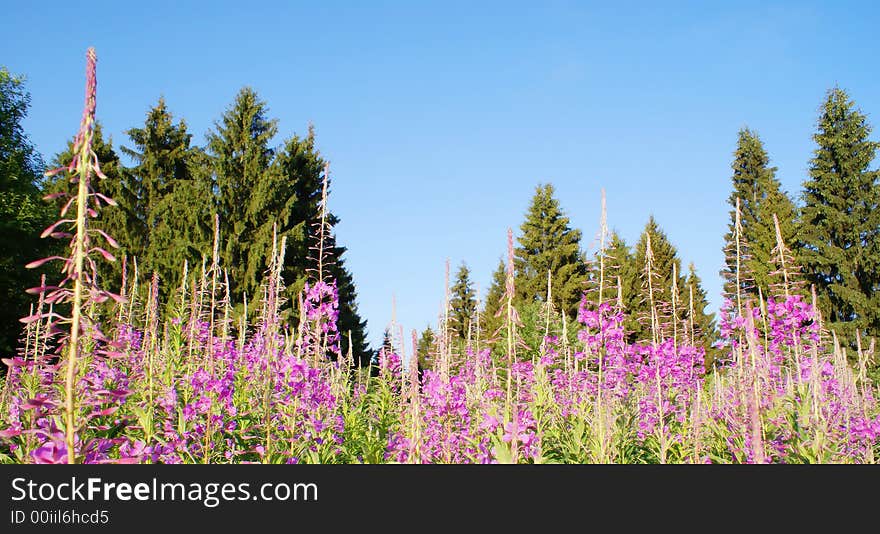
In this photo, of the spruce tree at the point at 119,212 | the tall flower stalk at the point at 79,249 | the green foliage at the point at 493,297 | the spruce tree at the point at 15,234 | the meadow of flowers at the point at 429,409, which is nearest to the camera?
the tall flower stalk at the point at 79,249

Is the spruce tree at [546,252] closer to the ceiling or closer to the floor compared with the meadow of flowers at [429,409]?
closer to the ceiling

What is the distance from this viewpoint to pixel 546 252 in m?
33.9

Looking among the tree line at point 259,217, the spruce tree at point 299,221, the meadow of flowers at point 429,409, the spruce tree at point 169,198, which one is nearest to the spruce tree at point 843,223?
the tree line at point 259,217

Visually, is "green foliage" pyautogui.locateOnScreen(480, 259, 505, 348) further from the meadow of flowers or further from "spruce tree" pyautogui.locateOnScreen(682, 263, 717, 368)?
the meadow of flowers

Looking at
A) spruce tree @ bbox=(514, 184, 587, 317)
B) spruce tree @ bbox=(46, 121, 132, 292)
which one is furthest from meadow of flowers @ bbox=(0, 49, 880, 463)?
spruce tree @ bbox=(514, 184, 587, 317)

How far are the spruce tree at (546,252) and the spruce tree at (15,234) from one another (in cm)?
2222

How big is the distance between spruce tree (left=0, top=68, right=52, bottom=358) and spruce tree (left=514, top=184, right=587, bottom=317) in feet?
72.9

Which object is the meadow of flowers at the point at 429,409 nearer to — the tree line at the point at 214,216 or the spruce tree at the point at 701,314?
the tree line at the point at 214,216

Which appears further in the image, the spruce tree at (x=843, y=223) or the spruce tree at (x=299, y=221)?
the spruce tree at (x=843, y=223)

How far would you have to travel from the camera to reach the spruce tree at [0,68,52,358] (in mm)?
19484

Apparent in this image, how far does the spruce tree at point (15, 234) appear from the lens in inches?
767
